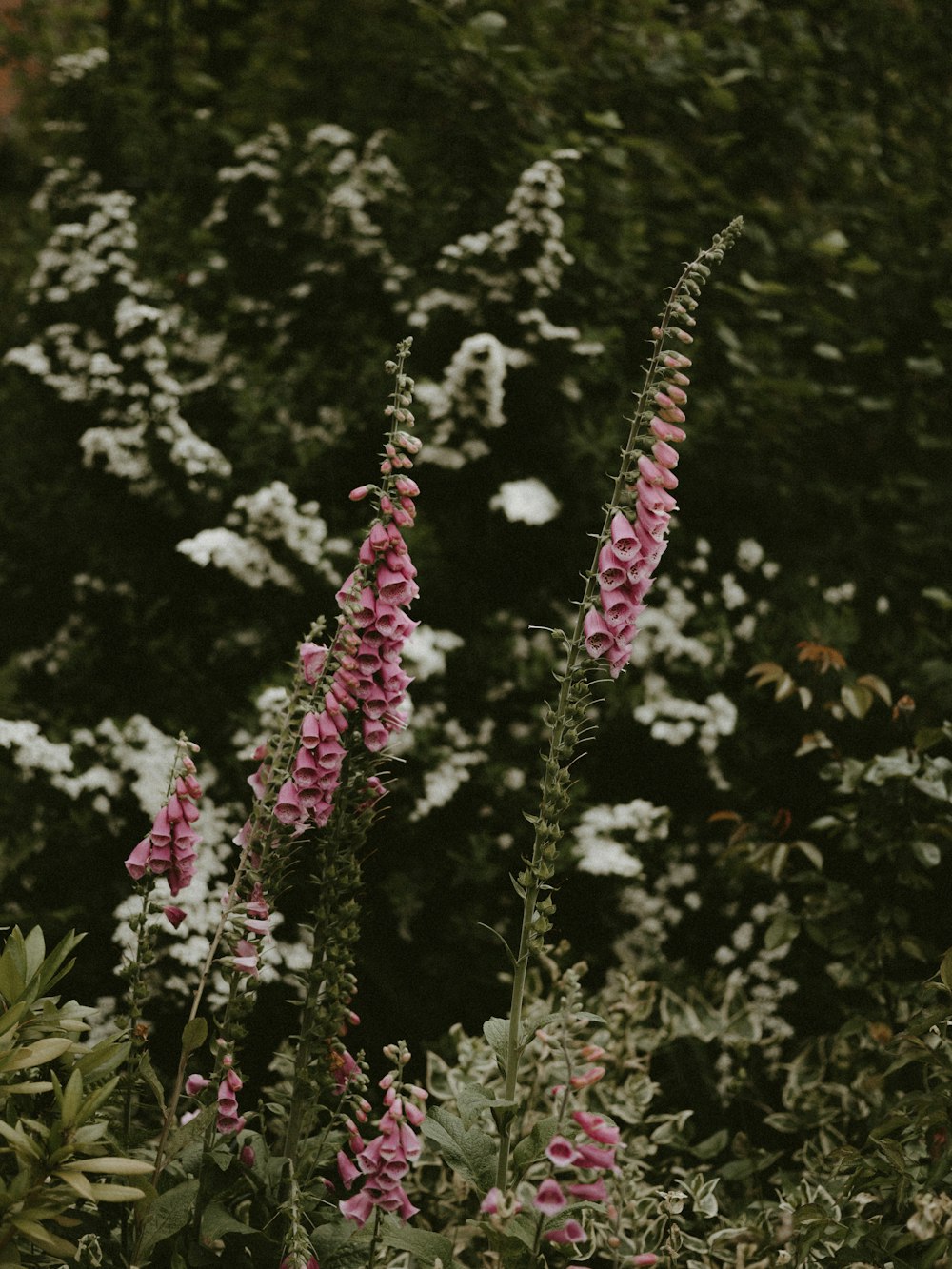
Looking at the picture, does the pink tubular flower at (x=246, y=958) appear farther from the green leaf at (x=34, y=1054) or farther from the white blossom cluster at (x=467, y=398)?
the white blossom cluster at (x=467, y=398)

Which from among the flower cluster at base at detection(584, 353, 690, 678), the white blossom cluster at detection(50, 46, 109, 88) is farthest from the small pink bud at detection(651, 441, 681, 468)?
the white blossom cluster at detection(50, 46, 109, 88)

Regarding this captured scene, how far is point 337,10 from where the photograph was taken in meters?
5.81

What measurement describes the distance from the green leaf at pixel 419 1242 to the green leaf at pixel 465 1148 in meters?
0.11

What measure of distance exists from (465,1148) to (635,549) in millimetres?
1096

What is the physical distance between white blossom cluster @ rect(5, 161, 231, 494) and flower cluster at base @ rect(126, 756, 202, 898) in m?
1.93

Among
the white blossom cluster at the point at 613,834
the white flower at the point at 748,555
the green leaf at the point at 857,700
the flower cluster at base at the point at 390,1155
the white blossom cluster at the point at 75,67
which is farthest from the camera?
the white blossom cluster at the point at 75,67

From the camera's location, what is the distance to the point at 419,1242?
1976 mm

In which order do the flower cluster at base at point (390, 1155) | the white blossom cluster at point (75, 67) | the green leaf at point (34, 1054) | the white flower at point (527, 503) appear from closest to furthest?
1. the green leaf at point (34, 1054)
2. the flower cluster at base at point (390, 1155)
3. the white flower at point (527, 503)
4. the white blossom cluster at point (75, 67)

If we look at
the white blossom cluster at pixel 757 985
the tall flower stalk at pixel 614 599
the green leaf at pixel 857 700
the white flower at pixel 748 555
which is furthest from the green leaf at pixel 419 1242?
the white flower at pixel 748 555

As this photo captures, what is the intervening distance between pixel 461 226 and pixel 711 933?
293 centimetres

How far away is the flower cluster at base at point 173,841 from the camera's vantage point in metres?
2.04

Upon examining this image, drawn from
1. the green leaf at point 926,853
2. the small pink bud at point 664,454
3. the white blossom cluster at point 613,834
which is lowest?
the white blossom cluster at point 613,834

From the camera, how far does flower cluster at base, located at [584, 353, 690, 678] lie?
197 cm

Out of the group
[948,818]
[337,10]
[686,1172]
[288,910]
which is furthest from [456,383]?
[337,10]
